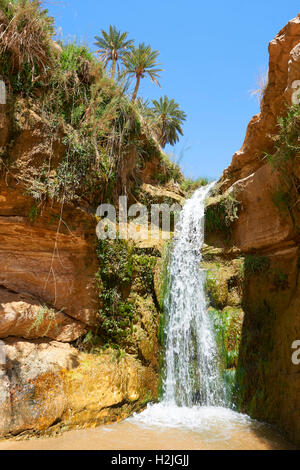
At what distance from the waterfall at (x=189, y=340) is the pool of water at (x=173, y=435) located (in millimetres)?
549

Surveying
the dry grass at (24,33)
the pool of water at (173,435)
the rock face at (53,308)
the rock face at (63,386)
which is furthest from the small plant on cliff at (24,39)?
the pool of water at (173,435)

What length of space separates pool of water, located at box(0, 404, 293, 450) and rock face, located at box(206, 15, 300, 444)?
0.49m

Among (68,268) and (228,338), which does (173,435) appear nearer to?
(228,338)

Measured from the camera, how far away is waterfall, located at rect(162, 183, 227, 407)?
6.32 metres

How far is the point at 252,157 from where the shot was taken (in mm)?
8062

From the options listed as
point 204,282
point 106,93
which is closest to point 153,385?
point 204,282

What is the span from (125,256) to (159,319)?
1.56 m

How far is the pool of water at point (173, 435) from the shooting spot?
4.45 metres

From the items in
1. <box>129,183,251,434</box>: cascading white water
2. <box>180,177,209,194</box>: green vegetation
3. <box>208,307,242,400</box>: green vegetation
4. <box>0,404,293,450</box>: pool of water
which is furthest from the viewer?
<box>180,177,209,194</box>: green vegetation

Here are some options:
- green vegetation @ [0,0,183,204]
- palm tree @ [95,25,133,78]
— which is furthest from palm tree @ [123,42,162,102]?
green vegetation @ [0,0,183,204]

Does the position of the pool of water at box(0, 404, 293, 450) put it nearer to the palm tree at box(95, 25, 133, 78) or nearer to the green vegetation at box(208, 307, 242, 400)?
the green vegetation at box(208, 307, 242, 400)

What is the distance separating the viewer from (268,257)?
23.4 ft

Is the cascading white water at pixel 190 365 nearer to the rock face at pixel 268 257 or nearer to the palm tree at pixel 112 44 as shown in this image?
the rock face at pixel 268 257
